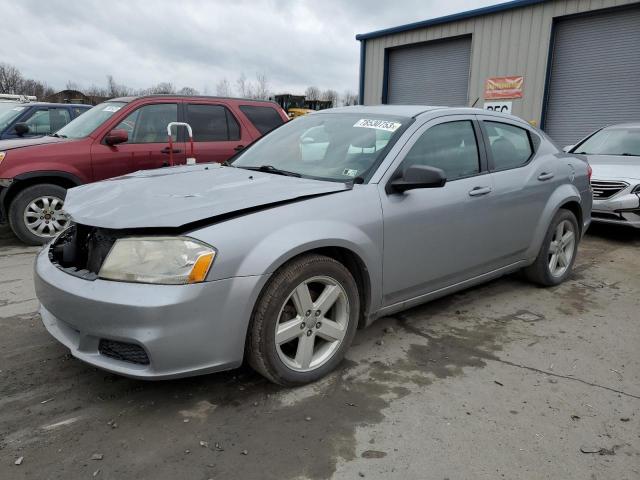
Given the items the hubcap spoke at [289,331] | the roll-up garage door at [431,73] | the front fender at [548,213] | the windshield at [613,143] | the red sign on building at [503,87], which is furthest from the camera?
the roll-up garage door at [431,73]

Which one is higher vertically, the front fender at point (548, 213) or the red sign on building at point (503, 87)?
the red sign on building at point (503, 87)

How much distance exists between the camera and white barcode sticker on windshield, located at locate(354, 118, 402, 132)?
3.51m

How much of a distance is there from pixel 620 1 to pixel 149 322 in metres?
12.6

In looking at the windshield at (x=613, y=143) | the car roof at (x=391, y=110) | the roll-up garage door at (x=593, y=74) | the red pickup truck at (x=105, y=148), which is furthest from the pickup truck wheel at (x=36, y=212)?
the roll-up garage door at (x=593, y=74)

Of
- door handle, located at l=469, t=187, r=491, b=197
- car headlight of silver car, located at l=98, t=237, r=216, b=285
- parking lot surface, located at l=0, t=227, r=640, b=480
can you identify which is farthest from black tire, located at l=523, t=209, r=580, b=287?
car headlight of silver car, located at l=98, t=237, r=216, b=285

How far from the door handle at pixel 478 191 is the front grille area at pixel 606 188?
3.97 metres

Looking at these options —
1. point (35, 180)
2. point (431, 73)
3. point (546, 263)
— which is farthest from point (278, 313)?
point (431, 73)

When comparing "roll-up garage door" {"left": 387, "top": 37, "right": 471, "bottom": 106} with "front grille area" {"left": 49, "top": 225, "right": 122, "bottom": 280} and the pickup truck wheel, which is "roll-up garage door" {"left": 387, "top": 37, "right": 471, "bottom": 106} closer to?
the pickup truck wheel

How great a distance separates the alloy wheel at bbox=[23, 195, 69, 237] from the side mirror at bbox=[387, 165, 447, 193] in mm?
4439

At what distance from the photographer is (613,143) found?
807 cm

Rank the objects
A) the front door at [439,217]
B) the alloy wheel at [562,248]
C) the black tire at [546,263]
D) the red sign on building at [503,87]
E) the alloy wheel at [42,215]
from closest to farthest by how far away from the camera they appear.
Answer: the front door at [439,217] < the black tire at [546,263] < the alloy wheel at [562,248] < the alloy wheel at [42,215] < the red sign on building at [503,87]

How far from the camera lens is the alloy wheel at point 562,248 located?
15.5 feet

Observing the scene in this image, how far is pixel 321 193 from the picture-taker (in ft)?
9.71

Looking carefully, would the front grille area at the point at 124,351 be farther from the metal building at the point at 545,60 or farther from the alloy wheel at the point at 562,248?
the metal building at the point at 545,60
